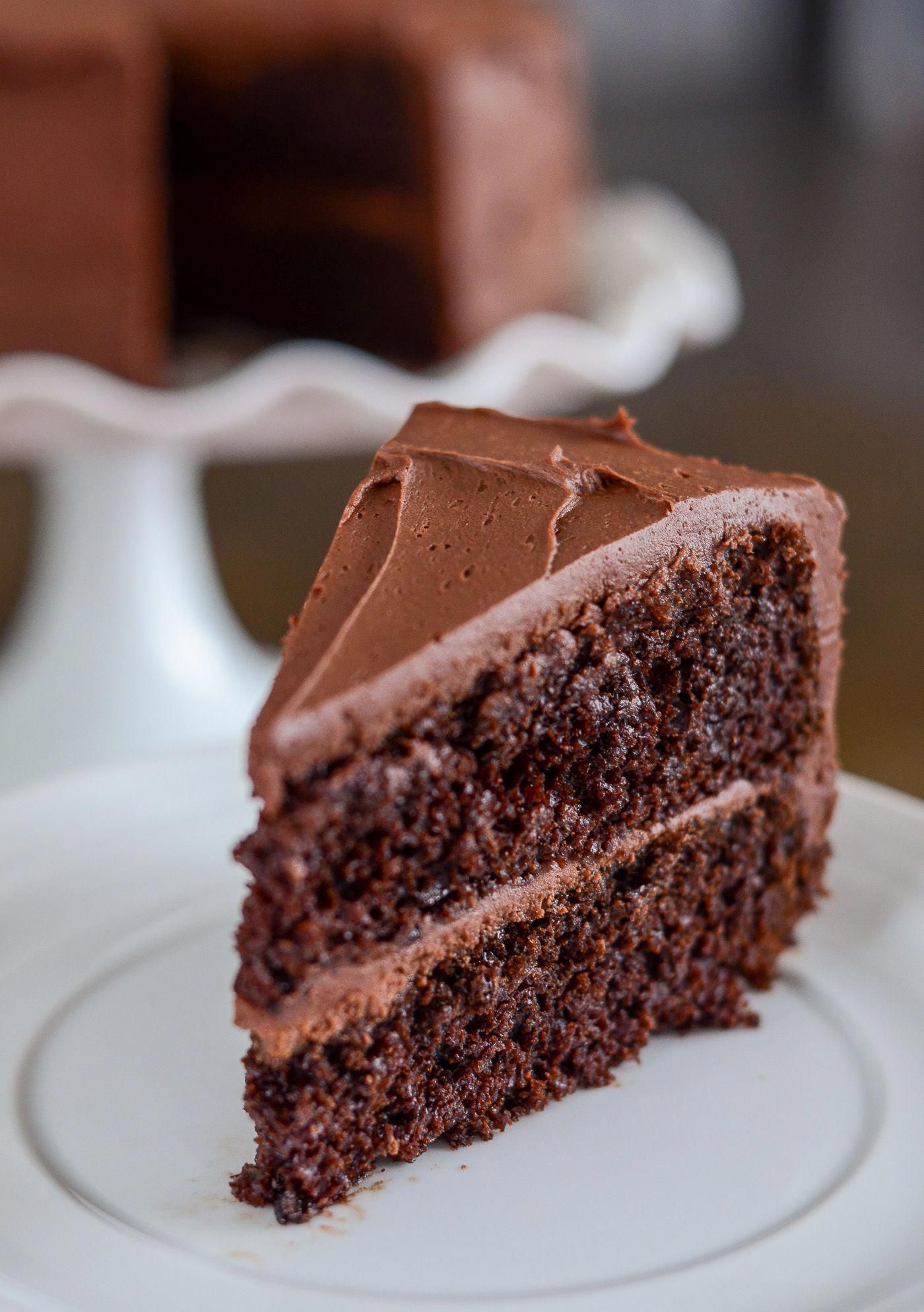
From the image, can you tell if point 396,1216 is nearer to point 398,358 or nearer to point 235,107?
point 398,358

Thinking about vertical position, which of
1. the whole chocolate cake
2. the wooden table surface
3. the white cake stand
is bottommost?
the wooden table surface

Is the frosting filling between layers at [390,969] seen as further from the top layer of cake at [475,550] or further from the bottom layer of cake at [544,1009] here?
the top layer of cake at [475,550]

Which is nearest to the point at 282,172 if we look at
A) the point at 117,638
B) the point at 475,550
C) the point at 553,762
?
the point at 117,638

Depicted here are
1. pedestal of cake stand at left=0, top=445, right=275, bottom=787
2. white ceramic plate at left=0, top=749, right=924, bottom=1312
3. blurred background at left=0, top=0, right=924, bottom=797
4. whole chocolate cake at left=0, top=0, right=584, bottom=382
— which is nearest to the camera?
white ceramic plate at left=0, top=749, right=924, bottom=1312

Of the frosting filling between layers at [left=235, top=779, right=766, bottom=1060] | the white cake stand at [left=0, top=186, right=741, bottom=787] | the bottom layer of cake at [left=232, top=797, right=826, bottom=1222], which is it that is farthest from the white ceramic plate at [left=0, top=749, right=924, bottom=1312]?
the white cake stand at [left=0, top=186, right=741, bottom=787]

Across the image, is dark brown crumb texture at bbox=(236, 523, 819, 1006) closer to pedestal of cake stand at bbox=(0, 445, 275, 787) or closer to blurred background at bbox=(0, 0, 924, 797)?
blurred background at bbox=(0, 0, 924, 797)
